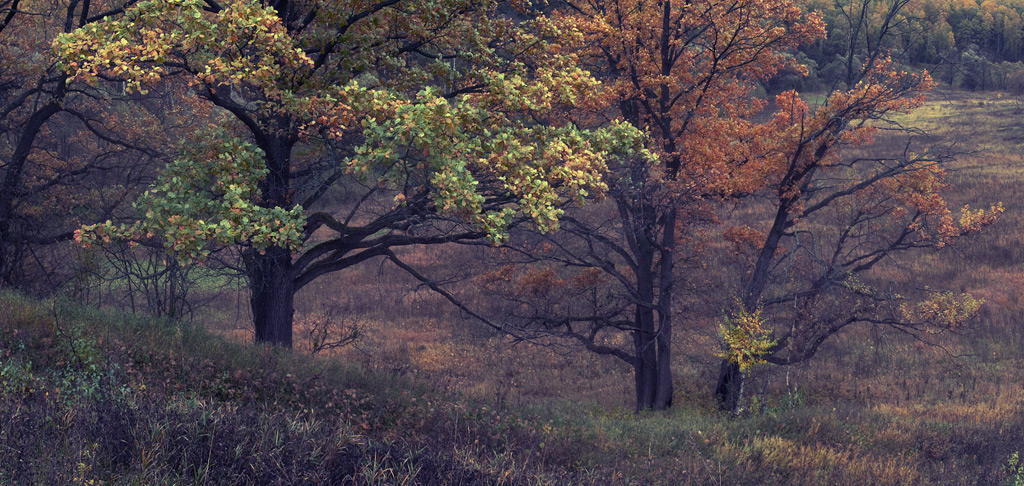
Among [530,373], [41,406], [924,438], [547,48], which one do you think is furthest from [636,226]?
[41,406]

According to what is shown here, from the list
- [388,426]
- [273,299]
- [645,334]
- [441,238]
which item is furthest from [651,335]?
[388,426]

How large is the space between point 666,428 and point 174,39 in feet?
30.2

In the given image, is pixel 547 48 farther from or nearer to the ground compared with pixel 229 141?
farther from the ground

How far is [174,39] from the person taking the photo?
29.1 ft

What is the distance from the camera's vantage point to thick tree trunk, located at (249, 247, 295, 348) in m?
12.2

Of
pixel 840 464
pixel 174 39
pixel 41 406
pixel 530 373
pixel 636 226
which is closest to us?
pixel 41 406

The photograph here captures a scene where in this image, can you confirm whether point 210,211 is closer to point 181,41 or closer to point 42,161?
point 181,41

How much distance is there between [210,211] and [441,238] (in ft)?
11.5

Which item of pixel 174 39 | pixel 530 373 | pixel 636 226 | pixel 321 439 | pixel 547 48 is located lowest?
pixel 530 373

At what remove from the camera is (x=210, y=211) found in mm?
9617

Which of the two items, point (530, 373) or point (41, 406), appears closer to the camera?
point (41, 406)

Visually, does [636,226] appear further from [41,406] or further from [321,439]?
[41,406]

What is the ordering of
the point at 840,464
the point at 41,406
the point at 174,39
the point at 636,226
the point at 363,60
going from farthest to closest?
1. the point at 636,226
2. the point at 363,60
3. the point at 840,464
4. the point at 174,39
5. the point at 41,406

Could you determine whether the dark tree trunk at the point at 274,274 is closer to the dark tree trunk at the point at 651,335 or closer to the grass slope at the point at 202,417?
the grass slope at the point at 202,417
